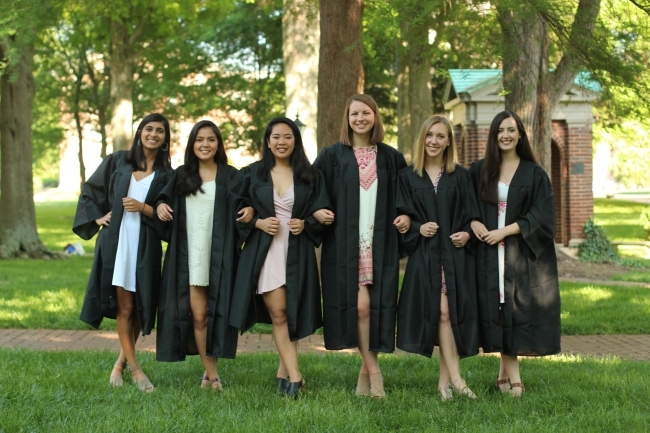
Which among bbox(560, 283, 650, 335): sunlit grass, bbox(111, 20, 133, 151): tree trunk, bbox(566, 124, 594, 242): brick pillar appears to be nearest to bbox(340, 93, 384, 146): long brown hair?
bbox(560, 283, 650, 335): sunlit grass

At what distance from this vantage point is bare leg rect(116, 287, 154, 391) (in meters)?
6.48

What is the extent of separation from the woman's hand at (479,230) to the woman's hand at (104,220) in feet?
8.60

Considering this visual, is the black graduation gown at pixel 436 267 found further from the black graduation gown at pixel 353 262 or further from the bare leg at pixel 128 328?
the bare leg at pixel 128 328

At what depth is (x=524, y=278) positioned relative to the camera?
20.1ft

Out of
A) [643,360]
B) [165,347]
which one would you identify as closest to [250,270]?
[165,347]

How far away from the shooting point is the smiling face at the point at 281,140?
6234 mm

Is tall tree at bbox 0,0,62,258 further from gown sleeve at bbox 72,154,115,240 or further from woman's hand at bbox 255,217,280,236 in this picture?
woman's hand at bbox 255,217,280,236

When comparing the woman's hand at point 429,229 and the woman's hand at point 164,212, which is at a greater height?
the woman's hand at point 164,212

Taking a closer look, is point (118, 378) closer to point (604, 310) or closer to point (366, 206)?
point (366, 206)

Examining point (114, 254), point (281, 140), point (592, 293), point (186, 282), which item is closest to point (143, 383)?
point (186, 282)

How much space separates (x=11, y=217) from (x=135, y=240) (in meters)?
13.6

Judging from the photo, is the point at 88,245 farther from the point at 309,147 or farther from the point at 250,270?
the point at 250,270

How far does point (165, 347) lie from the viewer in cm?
631

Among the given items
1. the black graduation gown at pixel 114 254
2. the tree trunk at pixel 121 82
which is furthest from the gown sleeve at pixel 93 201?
the tree trunk at pixel 121 82
